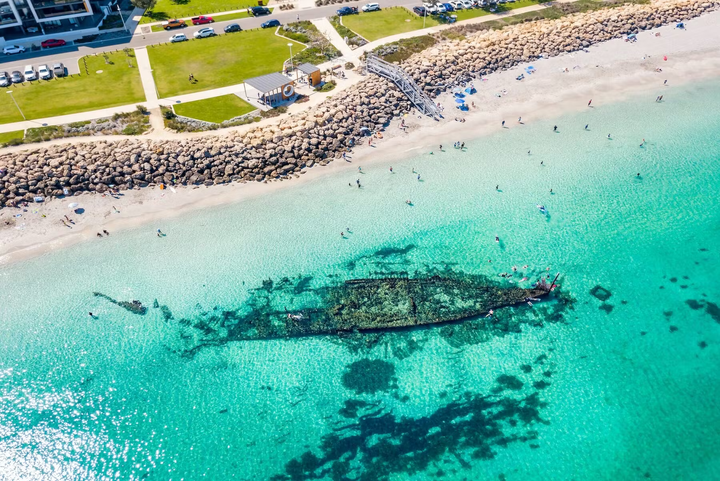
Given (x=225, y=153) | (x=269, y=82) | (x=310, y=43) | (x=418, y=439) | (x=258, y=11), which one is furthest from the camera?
(x=258, y=11)

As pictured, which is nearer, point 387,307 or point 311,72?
point 387,307

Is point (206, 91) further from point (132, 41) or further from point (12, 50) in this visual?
point (12, 50)

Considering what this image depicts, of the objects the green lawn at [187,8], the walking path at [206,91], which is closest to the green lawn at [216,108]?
the walking path at [206,91]

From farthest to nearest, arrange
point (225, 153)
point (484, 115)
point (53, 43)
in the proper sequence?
point (53, 43)
point (484, 115)
point (225, 153)

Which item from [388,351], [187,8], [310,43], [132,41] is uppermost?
[187,8]

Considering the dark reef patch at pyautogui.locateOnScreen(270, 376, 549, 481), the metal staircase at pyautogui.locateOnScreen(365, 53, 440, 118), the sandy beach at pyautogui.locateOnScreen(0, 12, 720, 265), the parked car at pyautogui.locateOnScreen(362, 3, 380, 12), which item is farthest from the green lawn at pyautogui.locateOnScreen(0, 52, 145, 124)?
the dark reef patch at pyautogui.locateOnScreen(270, 376, 549, 481)

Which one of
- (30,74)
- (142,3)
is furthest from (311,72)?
(30,74)

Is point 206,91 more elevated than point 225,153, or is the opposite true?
point 206,91

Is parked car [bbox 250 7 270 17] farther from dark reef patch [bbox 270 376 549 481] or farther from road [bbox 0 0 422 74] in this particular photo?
dark reef patch [bbox 270 376 549 481]
